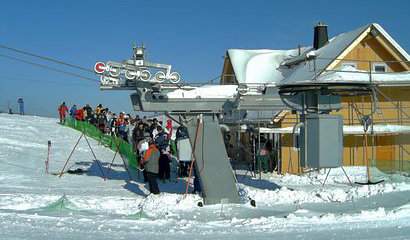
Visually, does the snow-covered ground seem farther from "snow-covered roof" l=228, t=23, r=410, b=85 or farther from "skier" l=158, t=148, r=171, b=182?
"snow-covered roof" l=228, t=23, r=410, b=85

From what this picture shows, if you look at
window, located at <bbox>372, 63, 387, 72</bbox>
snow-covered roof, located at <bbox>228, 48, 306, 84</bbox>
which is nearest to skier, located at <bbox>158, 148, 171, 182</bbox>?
snow-covered roof, located at <bbox>228, 48, 306, 84</bbox>

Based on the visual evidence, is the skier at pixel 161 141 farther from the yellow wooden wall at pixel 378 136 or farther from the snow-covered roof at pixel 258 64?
the snow-covered roof at pixel 258 64

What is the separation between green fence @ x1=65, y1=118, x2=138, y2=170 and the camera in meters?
21.0

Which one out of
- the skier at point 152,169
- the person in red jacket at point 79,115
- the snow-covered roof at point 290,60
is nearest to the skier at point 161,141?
the skier at point 152,169

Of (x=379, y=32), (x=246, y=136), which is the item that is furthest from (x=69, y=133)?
(x=379, y=32)

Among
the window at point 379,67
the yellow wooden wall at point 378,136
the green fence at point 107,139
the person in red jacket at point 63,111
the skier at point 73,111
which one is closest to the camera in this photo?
the green fence at point 107,139

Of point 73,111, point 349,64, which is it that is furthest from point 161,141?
point 73,111

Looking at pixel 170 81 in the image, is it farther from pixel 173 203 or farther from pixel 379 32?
pixel 379 32

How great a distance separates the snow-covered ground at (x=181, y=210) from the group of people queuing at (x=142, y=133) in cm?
77

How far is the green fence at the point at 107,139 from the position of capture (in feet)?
69.0

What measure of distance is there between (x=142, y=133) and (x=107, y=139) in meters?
6.31

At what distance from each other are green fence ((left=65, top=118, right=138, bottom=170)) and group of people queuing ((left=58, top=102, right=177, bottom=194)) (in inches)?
12.5

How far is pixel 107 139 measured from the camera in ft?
85.4

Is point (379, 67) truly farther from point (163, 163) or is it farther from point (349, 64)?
point (163, 163)
